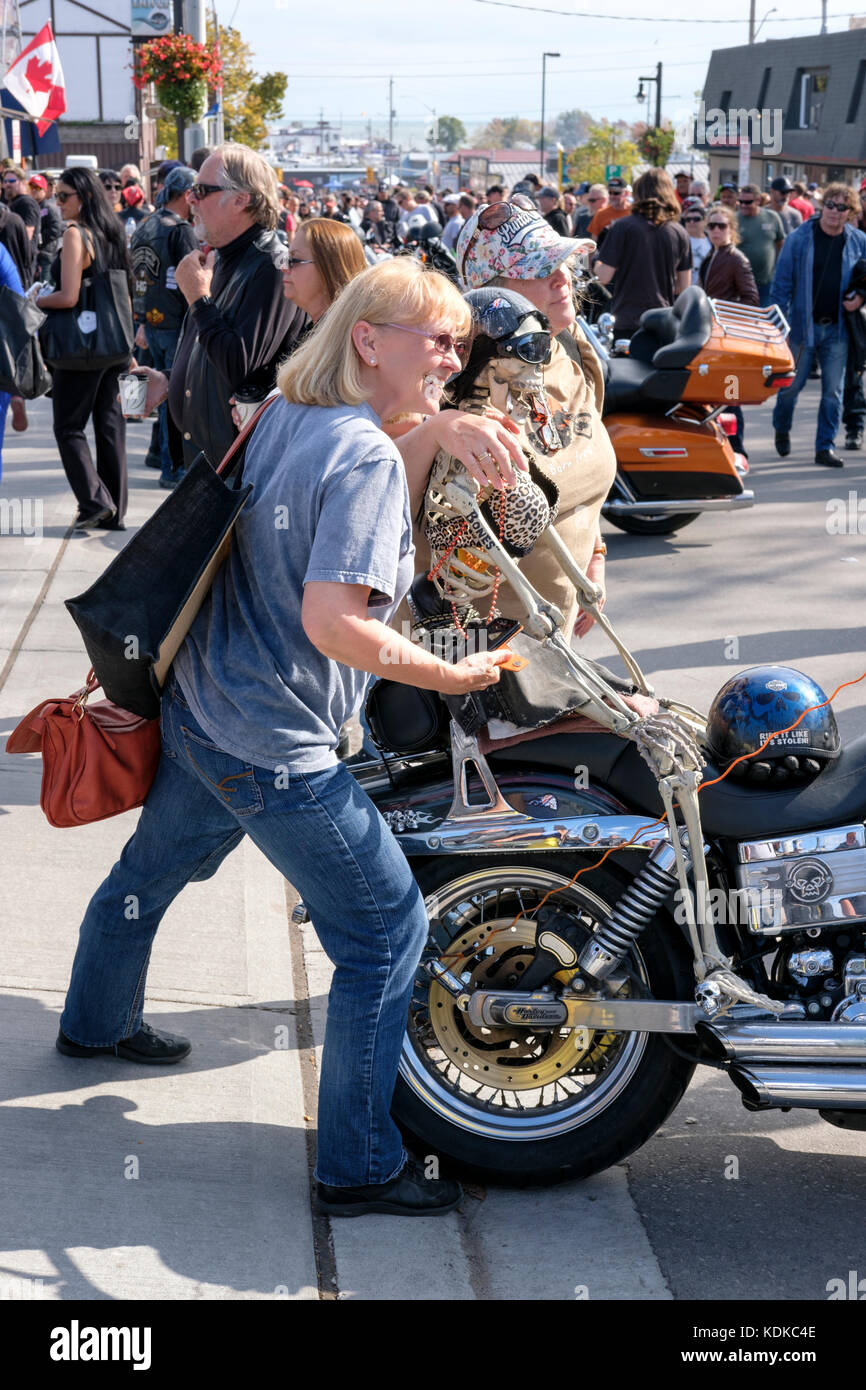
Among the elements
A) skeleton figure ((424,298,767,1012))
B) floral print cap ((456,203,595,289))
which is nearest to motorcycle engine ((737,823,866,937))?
skeleton figure ((424,298,767,1012))

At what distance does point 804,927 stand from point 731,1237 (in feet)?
2.13

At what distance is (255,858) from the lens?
15.4 feet

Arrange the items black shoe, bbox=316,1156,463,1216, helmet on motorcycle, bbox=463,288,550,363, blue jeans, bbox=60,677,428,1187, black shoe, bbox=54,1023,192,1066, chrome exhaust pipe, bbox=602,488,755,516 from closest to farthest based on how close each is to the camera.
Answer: blue jeans, bbox=60,677,428,1187, black shoe, bbox=316,1156,463,1216, helmet on motorcycle, bbox=463,288,550,363, black shoe, bbox=54,1023,192,1066, chrome exhaust pipe, bbox=602,488,755,516

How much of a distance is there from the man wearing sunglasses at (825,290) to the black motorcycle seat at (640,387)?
271 cm

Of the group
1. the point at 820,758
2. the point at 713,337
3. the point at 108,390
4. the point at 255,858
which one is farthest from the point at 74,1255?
the point at 713,337

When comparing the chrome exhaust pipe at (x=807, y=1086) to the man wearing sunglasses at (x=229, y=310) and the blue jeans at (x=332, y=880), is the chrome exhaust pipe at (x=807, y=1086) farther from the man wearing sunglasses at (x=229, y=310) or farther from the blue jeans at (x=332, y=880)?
the man wearing sunglasses at (x=229, y=310)

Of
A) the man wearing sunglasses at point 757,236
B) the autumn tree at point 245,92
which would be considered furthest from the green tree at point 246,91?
the man wearing sunglasses at point 757,236

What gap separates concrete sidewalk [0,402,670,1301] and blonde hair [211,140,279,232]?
237cm

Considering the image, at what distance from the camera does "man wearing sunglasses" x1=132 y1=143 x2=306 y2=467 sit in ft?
16.7

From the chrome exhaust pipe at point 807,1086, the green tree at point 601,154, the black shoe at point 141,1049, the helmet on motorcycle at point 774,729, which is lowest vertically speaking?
the black shoe at point 141,1049

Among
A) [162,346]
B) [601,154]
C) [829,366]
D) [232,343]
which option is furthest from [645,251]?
[601,154]

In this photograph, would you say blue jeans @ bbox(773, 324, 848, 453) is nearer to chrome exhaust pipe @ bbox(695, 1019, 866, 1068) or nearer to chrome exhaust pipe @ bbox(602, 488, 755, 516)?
chrome exhaust pipe @ bbox(602, 488, 755, 516)

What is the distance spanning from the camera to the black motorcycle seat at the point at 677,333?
872cm

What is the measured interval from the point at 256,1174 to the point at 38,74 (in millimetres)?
18821
